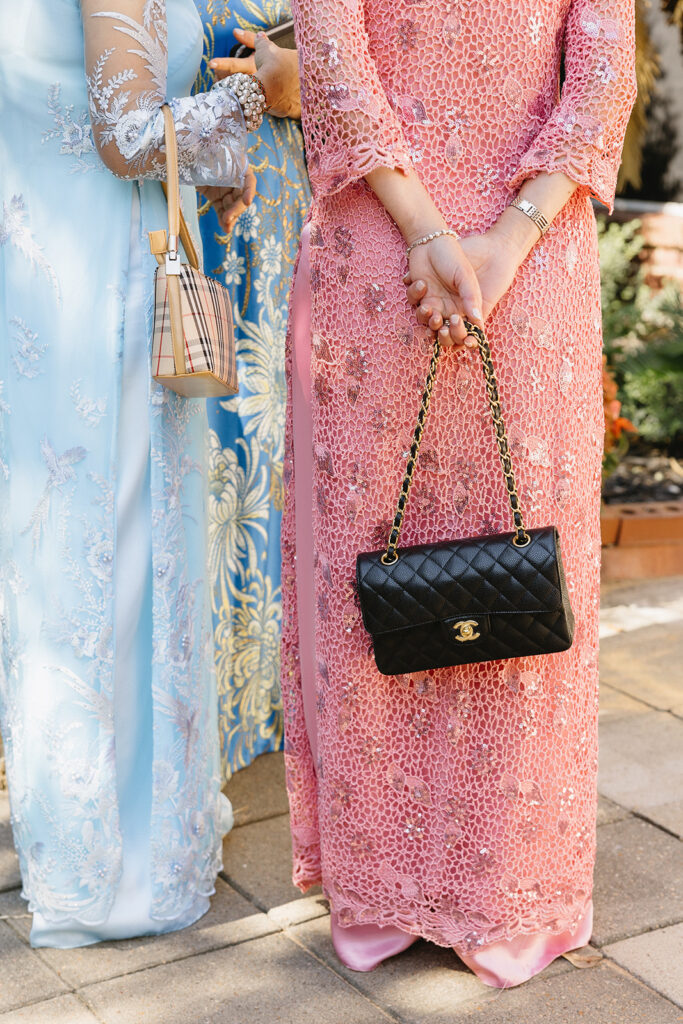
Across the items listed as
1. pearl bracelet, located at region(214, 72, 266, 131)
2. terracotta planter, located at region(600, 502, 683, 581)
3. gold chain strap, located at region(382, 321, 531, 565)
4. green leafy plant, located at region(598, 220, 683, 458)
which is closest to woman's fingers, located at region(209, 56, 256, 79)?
pearl bracelet, located at region(214, 72, 266, 131)

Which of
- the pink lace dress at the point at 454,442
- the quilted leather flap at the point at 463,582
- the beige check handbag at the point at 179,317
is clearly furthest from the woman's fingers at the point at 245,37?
the quilted leather flap at the point at 463,582

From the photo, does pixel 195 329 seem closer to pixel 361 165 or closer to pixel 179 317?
pixel 179 317

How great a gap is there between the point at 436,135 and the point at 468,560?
2.45 ft

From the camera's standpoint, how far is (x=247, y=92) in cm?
244

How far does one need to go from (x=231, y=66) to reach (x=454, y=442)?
1.08 meters

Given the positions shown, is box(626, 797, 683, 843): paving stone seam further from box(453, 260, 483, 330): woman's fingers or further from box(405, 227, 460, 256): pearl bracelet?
box(405, 227, 460, 256): pearl bracelet

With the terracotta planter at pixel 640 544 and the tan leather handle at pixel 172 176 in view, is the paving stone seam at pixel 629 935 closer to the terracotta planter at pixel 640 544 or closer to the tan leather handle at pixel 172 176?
the tan leather handle at pixel 172 176

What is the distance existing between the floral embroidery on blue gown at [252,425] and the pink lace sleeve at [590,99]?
92cm

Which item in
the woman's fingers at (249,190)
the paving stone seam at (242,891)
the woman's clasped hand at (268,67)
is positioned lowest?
the paving stone seam at (242,891)

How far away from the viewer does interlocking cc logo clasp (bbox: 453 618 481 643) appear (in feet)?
6.91

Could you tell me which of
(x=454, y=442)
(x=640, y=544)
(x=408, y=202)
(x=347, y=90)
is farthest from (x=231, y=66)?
(x=640, y=544)

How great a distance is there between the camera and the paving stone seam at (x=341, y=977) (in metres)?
2.26

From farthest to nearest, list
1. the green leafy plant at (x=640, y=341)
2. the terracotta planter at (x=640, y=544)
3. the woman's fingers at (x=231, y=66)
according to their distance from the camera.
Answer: the green leafy plant at (x=640, y=341)
the terracotta planter at (x=640, y=544)
the woman's fingers at (x=231, y=66)

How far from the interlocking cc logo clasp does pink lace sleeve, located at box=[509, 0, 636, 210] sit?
A: 774mm
